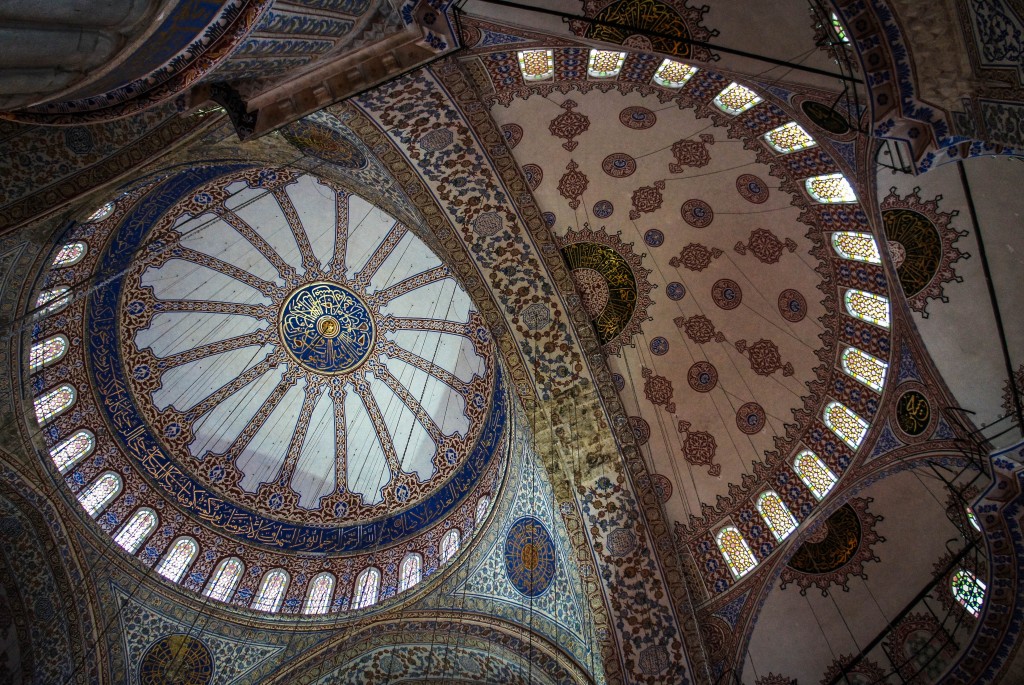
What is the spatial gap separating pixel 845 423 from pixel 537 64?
17.0ft

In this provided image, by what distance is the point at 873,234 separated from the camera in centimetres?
633

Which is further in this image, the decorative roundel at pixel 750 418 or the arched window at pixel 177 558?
the arched window at pixel 177 558

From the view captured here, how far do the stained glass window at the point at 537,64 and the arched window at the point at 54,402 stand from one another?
751 centimetres

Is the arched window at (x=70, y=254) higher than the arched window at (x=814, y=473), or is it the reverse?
the arched window at (x=70, y=254)

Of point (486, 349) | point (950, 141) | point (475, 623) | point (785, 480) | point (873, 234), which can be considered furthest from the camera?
point (486, 349)

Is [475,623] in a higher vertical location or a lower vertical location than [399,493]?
lower

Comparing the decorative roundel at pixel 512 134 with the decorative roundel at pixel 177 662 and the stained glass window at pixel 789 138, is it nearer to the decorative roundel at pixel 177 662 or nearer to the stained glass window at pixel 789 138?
the stained glass window at pixel 789 138

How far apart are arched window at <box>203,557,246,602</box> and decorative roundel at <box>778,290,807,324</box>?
8831 mm

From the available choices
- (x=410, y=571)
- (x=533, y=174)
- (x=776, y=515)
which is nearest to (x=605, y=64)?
(x=533, y=174)

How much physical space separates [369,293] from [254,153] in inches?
201

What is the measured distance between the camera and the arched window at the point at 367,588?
396 inches

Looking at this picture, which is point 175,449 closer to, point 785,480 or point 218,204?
point 218,204

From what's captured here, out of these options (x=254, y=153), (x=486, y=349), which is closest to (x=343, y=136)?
(x=254, y=153)

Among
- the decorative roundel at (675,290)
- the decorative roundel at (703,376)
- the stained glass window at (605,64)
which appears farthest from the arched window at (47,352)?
the decorative roundel at (703,376)
